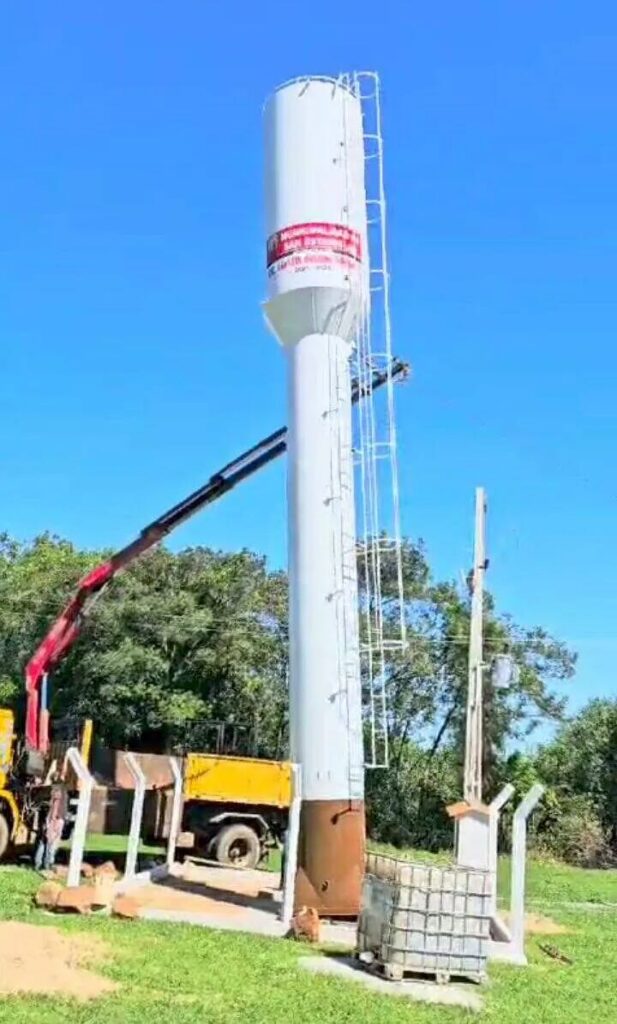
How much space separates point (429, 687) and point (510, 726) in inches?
125

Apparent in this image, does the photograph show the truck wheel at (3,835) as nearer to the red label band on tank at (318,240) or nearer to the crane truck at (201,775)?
the crane truck at (201,775)

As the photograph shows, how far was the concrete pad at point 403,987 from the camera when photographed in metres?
10.1

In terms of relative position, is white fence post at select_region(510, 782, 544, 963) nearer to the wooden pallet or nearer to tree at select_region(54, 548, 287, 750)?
the wooden pallet

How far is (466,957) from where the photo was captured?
1109 cm

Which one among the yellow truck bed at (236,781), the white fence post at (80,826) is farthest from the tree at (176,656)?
the white fence post at (80,826)

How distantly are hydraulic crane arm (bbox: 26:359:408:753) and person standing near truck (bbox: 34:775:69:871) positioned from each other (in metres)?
2.38

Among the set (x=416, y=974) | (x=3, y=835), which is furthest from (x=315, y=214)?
(x=3, y=835)

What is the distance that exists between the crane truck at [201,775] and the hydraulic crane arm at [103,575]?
0.8 inches

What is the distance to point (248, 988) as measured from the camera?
968cm

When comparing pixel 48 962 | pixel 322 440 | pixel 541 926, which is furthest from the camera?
pixel 541 926

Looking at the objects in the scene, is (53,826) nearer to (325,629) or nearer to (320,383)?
(325,629)

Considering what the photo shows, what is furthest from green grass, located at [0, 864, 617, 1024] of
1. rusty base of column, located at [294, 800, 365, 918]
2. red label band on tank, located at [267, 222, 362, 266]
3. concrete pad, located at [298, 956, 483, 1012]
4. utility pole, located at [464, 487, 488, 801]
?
red label band on tank, located at [267, 222, 362, 266]

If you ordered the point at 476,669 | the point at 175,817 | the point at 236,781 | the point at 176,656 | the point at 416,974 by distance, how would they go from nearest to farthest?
1. the point at 416,974
2. the point at 476,669
3. the point at 175,817
4. the point at 236,781
5. the point at 176,656

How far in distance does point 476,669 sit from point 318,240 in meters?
7.27
